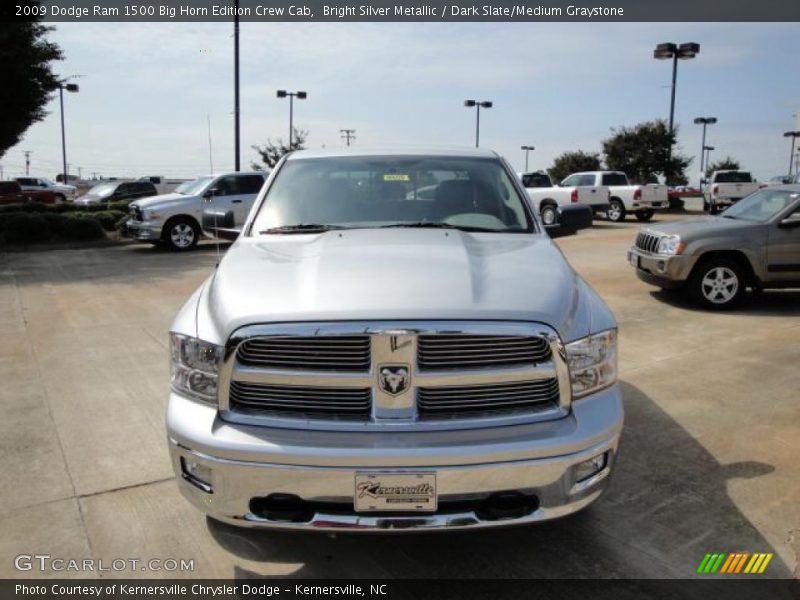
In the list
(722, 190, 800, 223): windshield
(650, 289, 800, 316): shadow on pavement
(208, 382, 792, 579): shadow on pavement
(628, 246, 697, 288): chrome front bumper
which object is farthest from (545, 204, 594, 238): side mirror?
(722, 190, 800, 223): windshield

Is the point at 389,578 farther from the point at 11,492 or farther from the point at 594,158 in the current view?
the point at 594,158

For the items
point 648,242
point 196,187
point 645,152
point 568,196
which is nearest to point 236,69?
point 196,187

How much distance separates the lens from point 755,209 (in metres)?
9.05

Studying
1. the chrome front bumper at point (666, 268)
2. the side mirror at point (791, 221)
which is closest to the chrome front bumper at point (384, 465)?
the chrome front bumper at point (666, 268)

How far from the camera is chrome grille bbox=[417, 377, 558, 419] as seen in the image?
2.57 m

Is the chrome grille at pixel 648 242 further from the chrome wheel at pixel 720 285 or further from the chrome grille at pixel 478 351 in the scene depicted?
the chrome grille at pixel 478 351

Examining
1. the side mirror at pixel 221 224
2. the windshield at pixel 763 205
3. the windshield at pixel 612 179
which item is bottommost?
the side mirror at pixel 221 224

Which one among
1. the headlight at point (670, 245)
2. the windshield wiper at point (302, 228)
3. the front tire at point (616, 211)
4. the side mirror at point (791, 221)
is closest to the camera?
the windshield wiper at point (302, 228)

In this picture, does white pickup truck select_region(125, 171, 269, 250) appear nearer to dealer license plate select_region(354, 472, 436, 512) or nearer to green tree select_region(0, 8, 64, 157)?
green tree select_region(0, 8, 64, 157)

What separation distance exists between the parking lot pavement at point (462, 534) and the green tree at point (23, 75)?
11191mm

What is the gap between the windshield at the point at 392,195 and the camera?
3.96 meters

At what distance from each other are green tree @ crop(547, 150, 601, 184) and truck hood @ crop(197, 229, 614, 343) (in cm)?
4930

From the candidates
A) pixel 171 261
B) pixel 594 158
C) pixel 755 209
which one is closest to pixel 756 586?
pixel 755 209

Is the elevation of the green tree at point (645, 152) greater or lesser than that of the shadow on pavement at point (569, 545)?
greater
